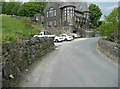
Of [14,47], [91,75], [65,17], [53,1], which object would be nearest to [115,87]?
[91,75]

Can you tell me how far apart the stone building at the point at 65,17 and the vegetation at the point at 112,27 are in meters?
32.3

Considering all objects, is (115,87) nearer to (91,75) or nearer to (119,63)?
(91,75)

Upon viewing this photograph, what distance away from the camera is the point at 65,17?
69438 millimetres

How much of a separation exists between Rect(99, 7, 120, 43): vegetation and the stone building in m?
32.3

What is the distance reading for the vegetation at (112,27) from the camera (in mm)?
26258

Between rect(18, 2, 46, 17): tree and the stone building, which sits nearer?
the stone building

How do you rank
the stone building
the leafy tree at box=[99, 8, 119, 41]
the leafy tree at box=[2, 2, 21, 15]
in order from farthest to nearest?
the leafy tree at box=[2, 2, 21, 15] → the stone building → the leafy tree at box=[99, 8, 119, 41]

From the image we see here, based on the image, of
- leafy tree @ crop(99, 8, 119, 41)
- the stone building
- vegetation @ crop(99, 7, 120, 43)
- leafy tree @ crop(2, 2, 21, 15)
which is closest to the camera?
vegetation @ crop(99, 7, 120, 43)

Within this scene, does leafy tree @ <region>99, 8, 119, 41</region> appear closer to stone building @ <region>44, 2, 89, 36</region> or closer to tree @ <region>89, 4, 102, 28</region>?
stone building @ <region>44, 2, 89, 36</region>

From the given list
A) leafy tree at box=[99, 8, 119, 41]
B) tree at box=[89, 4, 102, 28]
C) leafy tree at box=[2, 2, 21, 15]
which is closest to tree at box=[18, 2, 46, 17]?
leafy tree at box=[2, 2, 21, 15]

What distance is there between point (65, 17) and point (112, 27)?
140 ft

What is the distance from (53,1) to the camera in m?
73.9

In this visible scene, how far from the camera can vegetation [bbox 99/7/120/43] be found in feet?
86.1

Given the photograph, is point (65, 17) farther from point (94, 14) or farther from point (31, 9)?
point (94, 14)
